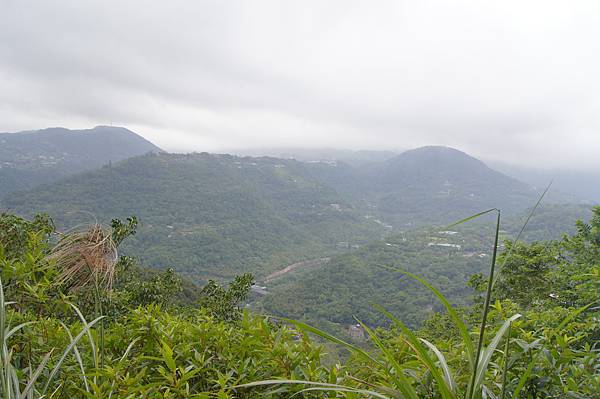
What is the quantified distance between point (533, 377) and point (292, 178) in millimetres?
137339

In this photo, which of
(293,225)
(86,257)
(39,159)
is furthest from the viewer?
(39,159)

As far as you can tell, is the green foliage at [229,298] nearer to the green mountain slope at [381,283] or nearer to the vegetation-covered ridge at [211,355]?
the vegetation-covered ridge at [211,355]

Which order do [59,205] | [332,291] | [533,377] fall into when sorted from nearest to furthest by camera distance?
[533,377] → [332,291] → [59,205]

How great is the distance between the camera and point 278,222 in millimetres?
95750

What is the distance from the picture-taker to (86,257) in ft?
4.05

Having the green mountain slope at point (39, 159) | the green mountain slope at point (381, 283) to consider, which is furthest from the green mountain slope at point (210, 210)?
the green mountain slope at point (39, 159)

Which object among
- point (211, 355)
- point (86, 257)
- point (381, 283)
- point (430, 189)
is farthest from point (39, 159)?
point (211, 355)

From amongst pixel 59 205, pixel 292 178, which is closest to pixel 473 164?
pixel 292 178

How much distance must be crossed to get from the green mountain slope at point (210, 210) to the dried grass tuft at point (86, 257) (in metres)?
55.9

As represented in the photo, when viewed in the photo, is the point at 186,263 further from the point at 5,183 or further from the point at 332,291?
the point at 5,183

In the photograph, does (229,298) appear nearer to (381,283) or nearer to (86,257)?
(86,257)

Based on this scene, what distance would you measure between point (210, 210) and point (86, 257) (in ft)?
301

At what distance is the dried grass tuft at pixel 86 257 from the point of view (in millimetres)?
1234

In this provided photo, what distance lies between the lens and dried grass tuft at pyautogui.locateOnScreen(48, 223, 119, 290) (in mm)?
1234
